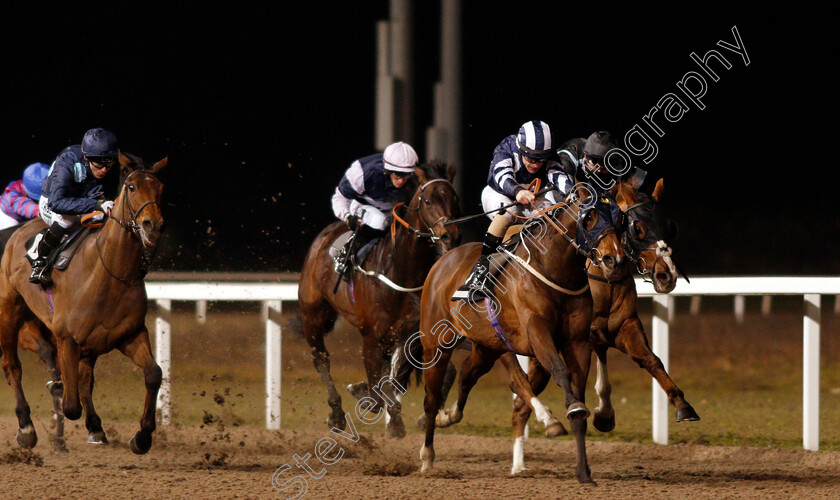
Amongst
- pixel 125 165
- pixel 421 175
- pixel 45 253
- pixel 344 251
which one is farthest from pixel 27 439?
pixel 421 175

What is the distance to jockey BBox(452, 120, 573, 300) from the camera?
5898 mm

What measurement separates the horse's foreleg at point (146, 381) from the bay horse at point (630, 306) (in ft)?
6.34

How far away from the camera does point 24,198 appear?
7832mm

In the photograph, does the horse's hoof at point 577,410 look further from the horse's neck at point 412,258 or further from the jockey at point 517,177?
the horse's neck at point 412,258

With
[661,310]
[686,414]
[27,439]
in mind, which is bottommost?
[27,439]

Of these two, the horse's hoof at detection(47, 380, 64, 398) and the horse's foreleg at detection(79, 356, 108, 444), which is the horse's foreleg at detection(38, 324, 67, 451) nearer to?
the horse's hoof at detection(47, 380, 64, 398)

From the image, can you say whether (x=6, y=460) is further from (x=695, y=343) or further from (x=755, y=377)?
(x=695, y=343)

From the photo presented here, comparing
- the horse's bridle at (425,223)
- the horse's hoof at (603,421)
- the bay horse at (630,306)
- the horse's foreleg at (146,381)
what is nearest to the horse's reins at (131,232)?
the horse's foreleg at (146,381)

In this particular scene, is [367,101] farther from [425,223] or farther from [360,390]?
[425,223]

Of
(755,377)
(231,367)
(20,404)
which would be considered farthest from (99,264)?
(755,377)

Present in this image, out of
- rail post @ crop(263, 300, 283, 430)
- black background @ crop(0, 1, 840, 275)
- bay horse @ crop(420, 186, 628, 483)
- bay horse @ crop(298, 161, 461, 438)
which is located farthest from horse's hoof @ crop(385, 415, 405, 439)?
black background @ crop(0, 1, 840, 275)

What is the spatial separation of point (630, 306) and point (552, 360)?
3.91 feet

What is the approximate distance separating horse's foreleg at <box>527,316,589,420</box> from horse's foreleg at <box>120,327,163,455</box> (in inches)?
→ 81.7

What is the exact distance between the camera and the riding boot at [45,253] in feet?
21.2
